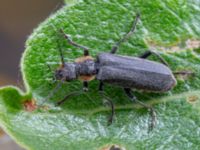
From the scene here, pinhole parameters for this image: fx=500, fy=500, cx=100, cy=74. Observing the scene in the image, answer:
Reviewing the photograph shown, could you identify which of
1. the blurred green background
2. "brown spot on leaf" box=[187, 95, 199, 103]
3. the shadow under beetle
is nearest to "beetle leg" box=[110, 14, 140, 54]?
the shadow under beetle

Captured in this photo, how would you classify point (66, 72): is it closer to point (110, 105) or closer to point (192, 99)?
point (110, 105)

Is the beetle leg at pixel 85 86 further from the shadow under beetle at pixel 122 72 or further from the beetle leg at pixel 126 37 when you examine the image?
the beetle leg at pixel 126 37

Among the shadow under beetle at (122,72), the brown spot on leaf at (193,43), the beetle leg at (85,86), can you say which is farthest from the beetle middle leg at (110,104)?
the brown spot on leaf at (193,43)

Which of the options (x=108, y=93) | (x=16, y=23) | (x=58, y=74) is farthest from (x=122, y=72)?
(x=16, y=23)

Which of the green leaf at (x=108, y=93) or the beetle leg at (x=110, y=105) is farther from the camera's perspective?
the beetle leg at (x=110, y=105)

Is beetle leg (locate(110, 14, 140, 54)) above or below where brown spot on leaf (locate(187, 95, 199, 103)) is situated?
above

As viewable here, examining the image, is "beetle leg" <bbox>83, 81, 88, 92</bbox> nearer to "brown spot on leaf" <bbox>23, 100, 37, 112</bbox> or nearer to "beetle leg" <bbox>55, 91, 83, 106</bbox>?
"beetle leg" <bbox>55, 91, 83, 106</bbox>
